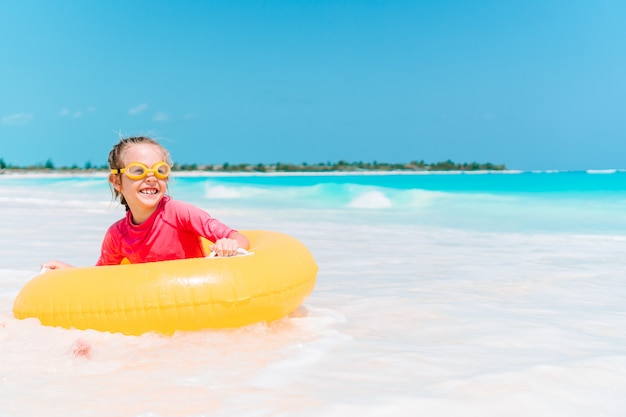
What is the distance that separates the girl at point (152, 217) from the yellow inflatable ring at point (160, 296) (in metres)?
0.25

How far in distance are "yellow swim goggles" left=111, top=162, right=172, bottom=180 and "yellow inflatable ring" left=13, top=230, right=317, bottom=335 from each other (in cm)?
50

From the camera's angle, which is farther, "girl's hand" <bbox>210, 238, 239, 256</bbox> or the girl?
the girl

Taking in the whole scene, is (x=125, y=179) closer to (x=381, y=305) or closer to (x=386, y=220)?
(x=381, y=305)

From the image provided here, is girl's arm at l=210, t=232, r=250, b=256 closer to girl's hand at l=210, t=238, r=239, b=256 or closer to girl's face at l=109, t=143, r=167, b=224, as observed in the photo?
girl's hand at l=210, t=238, r=239, b=256

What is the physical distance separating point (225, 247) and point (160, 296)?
43 cm

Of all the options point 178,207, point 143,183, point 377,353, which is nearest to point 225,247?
point 178,207

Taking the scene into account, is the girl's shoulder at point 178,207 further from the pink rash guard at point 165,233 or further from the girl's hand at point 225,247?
the girl's hand at point 225,247

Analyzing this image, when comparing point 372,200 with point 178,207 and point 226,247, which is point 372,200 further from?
point 226,247

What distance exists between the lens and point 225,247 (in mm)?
3215

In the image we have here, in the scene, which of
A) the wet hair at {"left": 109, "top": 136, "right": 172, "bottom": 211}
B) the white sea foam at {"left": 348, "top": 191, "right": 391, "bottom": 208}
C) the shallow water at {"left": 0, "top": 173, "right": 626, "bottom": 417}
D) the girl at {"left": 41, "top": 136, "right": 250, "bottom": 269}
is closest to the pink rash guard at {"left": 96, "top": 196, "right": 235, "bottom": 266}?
the girl at {"left": 41, "top": 136, "right": 250, "bottom": 269}

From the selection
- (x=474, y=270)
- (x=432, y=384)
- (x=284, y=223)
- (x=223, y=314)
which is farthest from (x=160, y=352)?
(x=284, y=223)

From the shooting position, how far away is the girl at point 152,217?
3.32 meters

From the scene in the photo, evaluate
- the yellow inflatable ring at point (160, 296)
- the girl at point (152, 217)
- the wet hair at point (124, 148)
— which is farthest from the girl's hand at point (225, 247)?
the wet hair at point (124, 148)

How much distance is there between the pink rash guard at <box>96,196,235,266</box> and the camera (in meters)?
3.38
